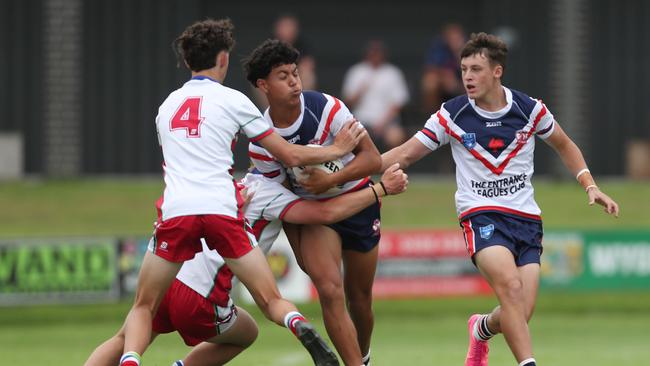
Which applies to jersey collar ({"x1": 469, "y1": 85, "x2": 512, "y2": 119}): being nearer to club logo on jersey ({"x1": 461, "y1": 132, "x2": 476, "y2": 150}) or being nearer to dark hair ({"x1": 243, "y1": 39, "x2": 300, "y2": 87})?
club logo on jersey ({"x1": 461, "y1": 132, "x2": 476, "y2": 150})

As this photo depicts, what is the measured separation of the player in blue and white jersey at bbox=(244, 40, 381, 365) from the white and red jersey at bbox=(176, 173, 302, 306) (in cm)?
11

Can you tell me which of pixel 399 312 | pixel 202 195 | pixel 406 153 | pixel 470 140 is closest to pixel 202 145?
pixel 202 195

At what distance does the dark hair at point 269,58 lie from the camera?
8.88m

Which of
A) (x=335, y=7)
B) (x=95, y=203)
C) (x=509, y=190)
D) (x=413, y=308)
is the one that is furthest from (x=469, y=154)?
(x=335, y=7)

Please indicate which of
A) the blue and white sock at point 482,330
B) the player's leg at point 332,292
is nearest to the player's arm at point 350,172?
the player's leg at point 332,292

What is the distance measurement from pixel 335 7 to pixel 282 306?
14606 mm

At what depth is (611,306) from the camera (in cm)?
1706

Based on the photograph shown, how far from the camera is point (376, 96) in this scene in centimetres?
1941

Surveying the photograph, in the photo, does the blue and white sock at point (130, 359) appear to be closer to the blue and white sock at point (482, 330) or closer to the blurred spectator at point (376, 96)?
the blue and white sock at point (482, 330)

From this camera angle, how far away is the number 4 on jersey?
327 inches

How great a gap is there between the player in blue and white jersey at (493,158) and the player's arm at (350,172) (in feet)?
0.91

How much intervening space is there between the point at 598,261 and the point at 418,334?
8.98 feet

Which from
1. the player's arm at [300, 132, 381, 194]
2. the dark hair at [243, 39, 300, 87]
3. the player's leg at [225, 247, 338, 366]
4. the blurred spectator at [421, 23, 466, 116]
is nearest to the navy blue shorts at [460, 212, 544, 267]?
the player's arm at [300, 132, 381, 194]

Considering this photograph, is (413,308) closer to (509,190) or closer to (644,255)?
(644,255)
